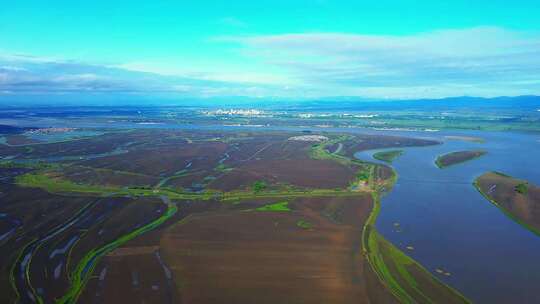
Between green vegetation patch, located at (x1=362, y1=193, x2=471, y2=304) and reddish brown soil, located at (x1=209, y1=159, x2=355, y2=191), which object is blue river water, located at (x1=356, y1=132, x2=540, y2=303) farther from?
reddish brown soil, located at (x1=209, y1=159, x2=355, y2=191)

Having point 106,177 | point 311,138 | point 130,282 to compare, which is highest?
point 311,138

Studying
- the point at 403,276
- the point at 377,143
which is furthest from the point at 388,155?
the point at 403,276

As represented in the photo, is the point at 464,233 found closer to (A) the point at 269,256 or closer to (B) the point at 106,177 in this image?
(A) the point at 269,256

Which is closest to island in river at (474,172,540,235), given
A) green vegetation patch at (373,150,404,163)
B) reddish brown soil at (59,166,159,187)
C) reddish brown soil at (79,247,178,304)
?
green vegetation patch at (373,150,404,163)

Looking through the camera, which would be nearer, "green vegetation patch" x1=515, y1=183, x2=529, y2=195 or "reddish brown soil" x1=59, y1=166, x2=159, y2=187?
"green vegetation patch" x1=515, y1=183, x2=529, y2=195

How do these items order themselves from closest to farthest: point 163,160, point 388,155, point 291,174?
point 291,174 < point 163,160 < point 388,155

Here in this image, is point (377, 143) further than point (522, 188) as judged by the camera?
Yes
